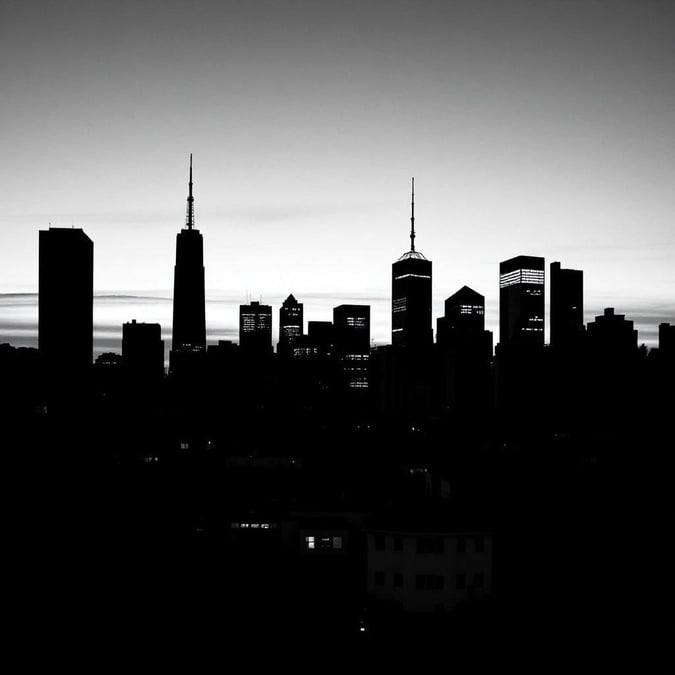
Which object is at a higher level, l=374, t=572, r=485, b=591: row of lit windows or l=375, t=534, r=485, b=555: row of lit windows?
l=375, t=534, r=485, b=555: row of lit windows

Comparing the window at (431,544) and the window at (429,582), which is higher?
the window at (431,544)

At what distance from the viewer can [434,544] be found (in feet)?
114

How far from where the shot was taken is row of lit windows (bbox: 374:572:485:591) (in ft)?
114

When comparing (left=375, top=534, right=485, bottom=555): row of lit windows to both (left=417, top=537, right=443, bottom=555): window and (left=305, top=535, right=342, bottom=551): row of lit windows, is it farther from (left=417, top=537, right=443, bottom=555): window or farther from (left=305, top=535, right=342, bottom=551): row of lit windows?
(left=305, top=535, right=342, bottom=551): row of lit windows

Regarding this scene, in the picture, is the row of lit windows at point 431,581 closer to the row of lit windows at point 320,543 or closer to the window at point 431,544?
the window at point 431,544

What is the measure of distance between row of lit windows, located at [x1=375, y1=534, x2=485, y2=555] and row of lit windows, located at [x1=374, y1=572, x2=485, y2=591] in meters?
0.93

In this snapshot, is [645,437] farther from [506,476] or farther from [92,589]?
[92,589]

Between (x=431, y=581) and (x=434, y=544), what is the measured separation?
142cm

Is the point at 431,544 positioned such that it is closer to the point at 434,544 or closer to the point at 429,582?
the point at 434,544

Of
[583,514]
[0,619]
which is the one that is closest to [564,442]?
[583,514]

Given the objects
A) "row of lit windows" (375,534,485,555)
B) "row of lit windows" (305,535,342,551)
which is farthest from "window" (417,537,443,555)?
"row of lit windows" (305,535,342,551)

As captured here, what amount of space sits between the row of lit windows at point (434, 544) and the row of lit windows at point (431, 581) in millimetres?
932

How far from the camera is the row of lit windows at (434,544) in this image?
3484cm

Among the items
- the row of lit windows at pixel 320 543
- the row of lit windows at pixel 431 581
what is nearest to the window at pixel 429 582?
the row of lit windows at pixel 431 581
